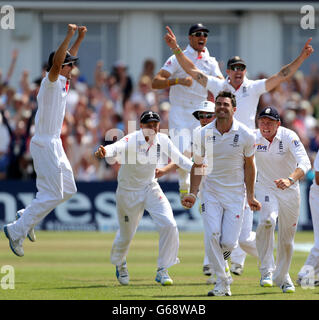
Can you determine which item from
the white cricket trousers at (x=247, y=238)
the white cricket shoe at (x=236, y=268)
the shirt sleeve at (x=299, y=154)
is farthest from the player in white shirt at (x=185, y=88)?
the shirt sleeve at (x=299, y=154)

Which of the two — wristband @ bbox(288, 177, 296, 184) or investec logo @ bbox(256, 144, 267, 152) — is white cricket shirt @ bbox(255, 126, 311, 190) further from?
wristband @ bbox(288, 177, 296, 184)

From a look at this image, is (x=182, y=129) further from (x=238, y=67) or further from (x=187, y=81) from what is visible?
(x=238, y=67)

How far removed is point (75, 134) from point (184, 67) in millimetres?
8803

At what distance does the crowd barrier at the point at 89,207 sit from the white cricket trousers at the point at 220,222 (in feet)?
31.4

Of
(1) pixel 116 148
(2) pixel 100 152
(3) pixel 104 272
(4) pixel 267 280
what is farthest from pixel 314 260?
(2) pixel 100 152

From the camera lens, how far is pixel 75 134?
21.9 meters

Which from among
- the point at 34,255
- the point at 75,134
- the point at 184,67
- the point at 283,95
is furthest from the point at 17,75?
the point at 184,67

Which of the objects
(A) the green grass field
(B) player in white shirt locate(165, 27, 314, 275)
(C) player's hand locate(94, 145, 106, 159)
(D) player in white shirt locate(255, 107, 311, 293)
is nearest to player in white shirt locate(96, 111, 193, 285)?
(A) the green grass field

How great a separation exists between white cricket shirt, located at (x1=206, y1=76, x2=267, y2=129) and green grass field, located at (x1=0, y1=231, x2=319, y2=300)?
2394 millimetres

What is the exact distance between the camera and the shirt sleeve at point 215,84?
13289 mm

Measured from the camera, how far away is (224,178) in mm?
11477

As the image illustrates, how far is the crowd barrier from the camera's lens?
2098 centimetres
